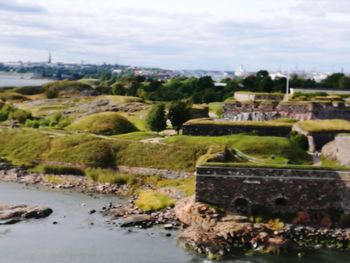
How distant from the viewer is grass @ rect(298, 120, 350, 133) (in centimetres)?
3647

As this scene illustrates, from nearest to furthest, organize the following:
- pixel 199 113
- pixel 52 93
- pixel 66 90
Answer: pixel 199 113 → pixel 52 93 → pixel 66 90

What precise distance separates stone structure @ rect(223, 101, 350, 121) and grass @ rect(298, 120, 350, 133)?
10.4 ft

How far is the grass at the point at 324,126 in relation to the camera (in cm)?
3647

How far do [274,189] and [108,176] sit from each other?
12.6 meters

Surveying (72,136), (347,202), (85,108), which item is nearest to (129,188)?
(72,136)

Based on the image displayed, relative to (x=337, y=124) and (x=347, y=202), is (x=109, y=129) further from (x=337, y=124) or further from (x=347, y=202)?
(x=347, y=202)

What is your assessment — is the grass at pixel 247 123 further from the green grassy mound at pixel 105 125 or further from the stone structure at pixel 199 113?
the green grassy mound at pixel 105 125

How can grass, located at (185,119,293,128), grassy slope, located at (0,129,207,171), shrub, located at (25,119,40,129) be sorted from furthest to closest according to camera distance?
shrub, located at (25,119,40,129) → grass, located at (185,119,293,128) → grassy slope, located at (0,129,207,171)

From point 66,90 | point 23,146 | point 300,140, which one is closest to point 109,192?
point 23,146

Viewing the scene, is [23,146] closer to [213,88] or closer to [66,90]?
[213,88]

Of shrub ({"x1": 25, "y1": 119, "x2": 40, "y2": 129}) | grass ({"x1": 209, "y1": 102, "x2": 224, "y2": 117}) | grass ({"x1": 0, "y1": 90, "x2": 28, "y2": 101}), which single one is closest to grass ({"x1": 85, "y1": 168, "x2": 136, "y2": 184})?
grass ({"x1": 209, "y1": 102, "x2": 224, "y2": 117})

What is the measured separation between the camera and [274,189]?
82.7 ft

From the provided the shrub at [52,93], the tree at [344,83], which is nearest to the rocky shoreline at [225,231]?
the tree at [344,83]

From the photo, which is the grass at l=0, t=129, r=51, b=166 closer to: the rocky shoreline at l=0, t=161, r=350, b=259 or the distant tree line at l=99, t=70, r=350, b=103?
the rocky shoreline at l=0, t=161, r=350, b=259
